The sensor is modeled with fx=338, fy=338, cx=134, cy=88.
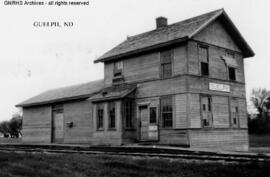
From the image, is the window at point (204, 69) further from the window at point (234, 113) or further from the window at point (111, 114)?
the window at point (111, 114)

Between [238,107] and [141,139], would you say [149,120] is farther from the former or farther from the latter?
[238,107]

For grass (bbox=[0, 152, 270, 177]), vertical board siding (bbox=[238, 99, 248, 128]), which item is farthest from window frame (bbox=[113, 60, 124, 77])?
grass (bbox=[0, 152, 270, 177])

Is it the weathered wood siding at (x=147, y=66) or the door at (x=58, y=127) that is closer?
the weathered wood siding at (x=147, y=66)

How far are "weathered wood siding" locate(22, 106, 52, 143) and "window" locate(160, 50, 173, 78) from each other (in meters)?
12.9

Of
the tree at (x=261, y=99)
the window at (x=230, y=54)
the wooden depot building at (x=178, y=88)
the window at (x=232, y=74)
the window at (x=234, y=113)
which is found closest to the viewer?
the wooden depot building at (x=178, y=88)

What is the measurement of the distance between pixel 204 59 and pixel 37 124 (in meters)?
17.2

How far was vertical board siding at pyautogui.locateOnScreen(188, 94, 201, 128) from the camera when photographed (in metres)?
17.6

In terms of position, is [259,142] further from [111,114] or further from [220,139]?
[111,114]

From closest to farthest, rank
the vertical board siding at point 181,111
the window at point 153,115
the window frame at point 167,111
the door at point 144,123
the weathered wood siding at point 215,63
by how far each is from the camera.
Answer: the vertical board siding at point 181,111 < the weathered wood siding at point 215,63 < the window frame at point 167,111 < the window at point 153,115 < the door at point 144,123

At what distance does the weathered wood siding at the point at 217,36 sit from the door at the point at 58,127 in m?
13.5

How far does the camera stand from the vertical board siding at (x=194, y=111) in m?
17.6

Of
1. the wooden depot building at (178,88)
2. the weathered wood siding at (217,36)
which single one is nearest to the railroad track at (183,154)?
the wooden depot building at (178,88)

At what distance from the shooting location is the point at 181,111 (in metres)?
17.9

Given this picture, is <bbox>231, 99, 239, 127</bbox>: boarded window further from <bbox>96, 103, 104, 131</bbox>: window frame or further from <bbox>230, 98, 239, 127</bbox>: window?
<bbox>96, 103, 104, 131</bbox>: window frame
